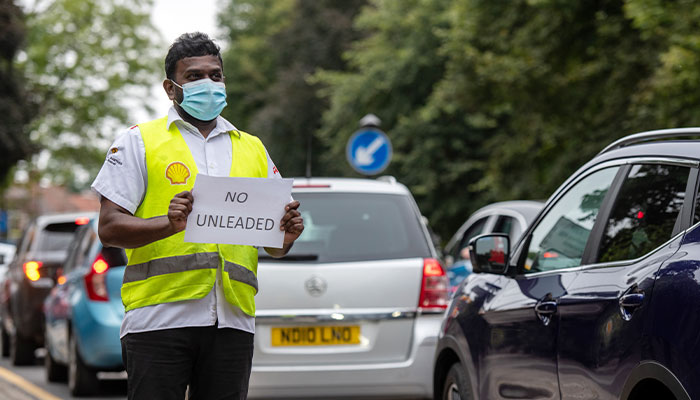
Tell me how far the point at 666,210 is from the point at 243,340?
144 centimetres

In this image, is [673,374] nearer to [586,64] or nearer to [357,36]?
[586,64]

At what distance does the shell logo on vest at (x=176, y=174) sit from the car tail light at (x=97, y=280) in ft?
21.6

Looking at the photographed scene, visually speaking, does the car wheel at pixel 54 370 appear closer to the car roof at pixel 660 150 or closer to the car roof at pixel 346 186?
Answer: the car roof at pixel 346 186

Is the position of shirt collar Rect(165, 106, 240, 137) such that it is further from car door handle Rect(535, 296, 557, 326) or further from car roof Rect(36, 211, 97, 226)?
car roof Rect(36, 211, 97, 226)

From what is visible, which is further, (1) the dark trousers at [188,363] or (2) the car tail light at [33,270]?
(2) the car tail light at [33,270]

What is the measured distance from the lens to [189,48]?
4.51m

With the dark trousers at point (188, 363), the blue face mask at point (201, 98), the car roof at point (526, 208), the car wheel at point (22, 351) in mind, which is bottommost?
the car wheel at point (22, 351)

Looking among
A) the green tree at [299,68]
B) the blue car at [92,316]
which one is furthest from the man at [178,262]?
the green tree at [299,68]

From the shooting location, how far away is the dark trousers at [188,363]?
14.0 ft

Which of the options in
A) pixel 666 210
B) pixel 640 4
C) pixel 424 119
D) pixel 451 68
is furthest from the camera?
pixel 424 119

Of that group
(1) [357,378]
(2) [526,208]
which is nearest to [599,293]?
(1) [357,378]

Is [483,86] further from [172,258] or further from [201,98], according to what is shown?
[172,258]

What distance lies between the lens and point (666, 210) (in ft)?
14.2

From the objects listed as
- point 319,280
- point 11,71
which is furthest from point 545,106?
point 319,280
